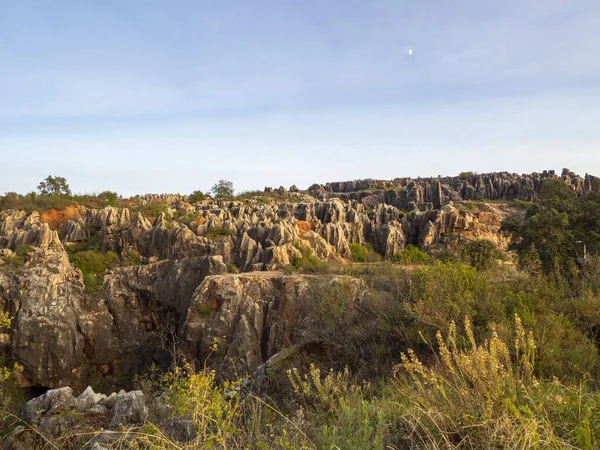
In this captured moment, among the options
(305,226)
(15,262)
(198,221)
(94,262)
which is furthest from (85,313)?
(305,226)

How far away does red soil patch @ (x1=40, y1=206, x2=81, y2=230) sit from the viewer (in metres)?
35.9

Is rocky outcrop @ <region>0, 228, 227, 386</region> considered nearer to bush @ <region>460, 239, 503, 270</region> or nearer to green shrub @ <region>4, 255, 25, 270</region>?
green shrub @ <region>4, 255, 25, 270</region>

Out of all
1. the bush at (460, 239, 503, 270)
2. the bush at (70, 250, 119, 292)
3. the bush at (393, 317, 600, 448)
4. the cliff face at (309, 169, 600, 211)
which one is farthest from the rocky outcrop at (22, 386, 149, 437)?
the cliff face at (309, 169, 600, 211)

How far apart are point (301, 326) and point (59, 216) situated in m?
31.7

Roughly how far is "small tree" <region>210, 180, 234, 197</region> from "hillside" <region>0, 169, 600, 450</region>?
16.6 m

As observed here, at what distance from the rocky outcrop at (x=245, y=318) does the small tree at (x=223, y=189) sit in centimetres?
4376

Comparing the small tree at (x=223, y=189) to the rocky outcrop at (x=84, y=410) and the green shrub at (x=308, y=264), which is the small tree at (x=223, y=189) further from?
the rocky outcrop at (x=84, y=410)

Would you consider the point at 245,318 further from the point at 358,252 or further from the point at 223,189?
the point at 223,189

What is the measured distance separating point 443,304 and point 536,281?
7.08 ft

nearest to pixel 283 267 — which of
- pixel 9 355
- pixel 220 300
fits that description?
pixel 220 300

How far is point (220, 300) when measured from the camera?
18.9 m

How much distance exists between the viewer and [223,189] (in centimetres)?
6309

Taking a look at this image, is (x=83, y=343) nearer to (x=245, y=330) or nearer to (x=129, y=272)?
(x=129, y=272)

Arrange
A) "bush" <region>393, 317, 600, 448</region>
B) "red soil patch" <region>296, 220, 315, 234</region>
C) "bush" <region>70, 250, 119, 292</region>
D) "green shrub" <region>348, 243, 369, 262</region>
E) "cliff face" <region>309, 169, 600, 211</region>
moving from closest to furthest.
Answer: "bush" <region>393, 317, 600, 448</region>
"bush" <region>70, 250, 119, 292</region>
"green shrub" <region>348, 243, 369, 262</region>
"red soil patch" <region>296, 220, 315, 234</region>
"cliff face" <region>309, 169, 600, 211</region>
